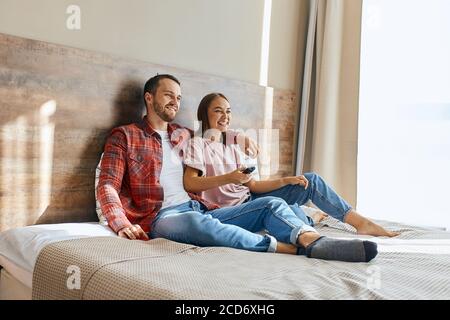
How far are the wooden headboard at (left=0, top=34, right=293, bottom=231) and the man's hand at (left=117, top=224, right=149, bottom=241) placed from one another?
0.30 m

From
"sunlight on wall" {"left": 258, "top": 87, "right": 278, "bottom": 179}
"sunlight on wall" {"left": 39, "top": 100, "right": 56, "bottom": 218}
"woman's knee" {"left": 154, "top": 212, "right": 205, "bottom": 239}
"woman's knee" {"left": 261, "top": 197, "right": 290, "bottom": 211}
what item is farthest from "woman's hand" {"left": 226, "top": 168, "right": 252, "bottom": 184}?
"sunlight on wall" {"left": 258, "top": 87, "right": 278, "bottom": 179}

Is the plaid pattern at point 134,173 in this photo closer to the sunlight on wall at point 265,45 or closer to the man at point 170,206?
the man at point 170,206

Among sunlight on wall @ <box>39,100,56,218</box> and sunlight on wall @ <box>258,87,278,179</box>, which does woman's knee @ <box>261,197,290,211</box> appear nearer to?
sunlight on wall @ <box>39,100,56,218</box>

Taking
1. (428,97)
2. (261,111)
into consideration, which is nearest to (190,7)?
(261,111)

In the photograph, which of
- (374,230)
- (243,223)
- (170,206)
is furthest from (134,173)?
(374,230)

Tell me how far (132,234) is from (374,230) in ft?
2.97

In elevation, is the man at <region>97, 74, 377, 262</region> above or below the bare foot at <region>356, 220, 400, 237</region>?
above

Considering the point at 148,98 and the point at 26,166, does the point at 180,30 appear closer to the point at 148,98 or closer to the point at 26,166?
the point at 148,98

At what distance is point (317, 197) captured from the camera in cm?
176

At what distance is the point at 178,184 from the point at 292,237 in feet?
1.82

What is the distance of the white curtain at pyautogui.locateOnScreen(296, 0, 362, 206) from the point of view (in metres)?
2.72

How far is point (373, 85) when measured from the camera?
264 centimetres
